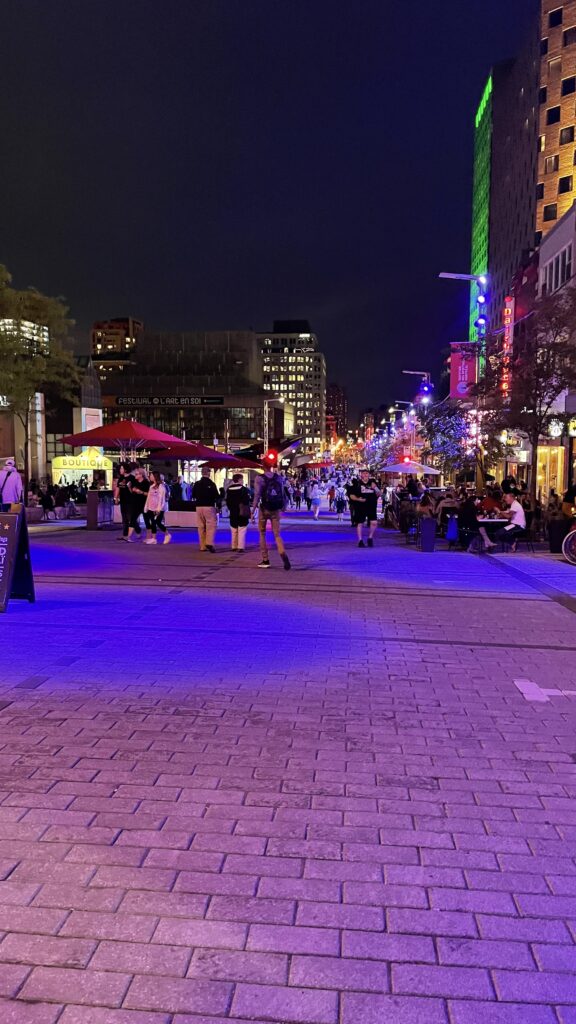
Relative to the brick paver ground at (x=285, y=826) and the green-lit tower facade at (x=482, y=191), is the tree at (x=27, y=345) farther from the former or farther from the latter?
the green-lit tower facade at (x=482, y=191)

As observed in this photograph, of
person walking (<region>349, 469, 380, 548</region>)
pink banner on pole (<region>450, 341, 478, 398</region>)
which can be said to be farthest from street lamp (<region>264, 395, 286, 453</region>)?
person walking (<region>349, 469, 380, 548</region>)

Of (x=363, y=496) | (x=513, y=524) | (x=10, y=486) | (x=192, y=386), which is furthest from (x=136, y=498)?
(x=192, y=386)

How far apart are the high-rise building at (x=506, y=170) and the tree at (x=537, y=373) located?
1946 inches

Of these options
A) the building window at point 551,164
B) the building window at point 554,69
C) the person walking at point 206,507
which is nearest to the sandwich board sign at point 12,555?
the person walking at point 206,507

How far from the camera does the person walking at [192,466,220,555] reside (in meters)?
14.6

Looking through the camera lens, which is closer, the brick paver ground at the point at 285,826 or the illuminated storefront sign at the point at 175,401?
the brick paver ground at the point at 285,826

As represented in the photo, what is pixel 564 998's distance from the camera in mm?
2330

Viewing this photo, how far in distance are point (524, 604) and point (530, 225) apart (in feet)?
231

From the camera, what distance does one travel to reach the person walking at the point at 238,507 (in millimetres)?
14031

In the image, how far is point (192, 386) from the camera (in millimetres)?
114250

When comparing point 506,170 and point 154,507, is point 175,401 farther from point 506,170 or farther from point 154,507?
point 154,507

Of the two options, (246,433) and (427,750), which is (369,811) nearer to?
(427,750)

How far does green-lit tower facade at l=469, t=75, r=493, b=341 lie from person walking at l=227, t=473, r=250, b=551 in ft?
260

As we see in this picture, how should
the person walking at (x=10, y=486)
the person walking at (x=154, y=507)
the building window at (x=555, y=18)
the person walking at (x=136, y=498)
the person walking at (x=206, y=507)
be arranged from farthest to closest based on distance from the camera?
the building window at (x=555, y=18), the person walking at (x=136, y=498), the person walking at (x=154, y=507), the person walking at (x=206, y=507), the person walking at (x=10, y=486)
